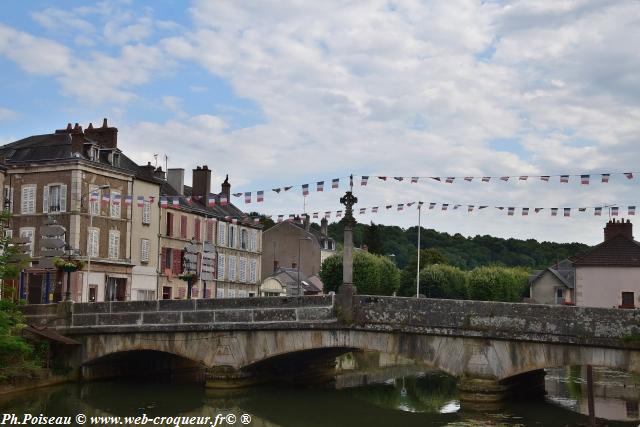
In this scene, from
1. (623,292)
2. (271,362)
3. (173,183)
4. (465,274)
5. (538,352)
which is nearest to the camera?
(538,352)

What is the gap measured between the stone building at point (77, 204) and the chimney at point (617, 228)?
2381 cm

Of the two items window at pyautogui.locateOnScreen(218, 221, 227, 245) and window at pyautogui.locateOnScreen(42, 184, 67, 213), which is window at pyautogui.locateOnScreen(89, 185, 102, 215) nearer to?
window at pyautogui.locateOnScreen(42, 184, 67, 213)

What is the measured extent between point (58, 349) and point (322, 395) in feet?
31.7

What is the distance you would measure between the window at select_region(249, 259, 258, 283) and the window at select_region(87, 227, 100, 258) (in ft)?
57.8

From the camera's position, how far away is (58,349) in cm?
2973

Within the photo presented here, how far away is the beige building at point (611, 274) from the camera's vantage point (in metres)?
39.6

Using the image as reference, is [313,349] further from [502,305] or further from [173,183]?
[173,183]

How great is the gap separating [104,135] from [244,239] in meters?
15.5

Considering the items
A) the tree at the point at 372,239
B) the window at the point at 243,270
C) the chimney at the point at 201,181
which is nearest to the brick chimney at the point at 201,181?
the chimney at the point at 201,181

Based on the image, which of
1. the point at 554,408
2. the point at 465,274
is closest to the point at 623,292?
the point at 554,408

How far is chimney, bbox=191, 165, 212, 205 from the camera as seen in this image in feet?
162

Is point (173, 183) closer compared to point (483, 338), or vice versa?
point (483, 338)

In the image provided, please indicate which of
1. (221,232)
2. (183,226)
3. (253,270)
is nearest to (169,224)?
(183,226)

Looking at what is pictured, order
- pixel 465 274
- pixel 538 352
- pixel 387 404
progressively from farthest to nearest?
pixel 465 274 < pixel 387 404 < pixel 538 352
